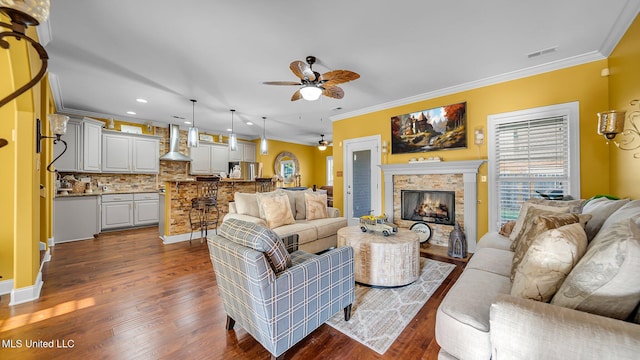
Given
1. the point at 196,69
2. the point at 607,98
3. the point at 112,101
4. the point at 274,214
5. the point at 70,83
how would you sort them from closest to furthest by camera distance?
the point at 607,98 → the point at 196,69 → the point at 274,214 → the point at 70,83 → the point at 112,101

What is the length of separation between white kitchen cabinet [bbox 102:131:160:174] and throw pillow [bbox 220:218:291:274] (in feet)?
18.9

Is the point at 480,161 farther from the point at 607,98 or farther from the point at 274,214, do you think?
the point at 274,214

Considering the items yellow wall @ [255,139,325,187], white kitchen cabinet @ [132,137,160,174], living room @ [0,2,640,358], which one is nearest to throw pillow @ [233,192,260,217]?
living room @ [0,2,640,358]

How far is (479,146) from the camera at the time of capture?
3.80 meters

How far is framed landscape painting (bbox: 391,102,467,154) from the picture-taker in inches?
156

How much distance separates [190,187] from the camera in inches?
187

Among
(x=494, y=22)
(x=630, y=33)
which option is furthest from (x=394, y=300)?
(x=630, y=33)

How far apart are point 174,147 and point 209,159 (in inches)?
43.3

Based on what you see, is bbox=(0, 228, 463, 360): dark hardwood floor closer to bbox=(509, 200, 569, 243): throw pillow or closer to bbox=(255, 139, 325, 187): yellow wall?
bbox=(509, 200, 569, 243): throw pillow

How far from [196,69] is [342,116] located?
3.18 meters

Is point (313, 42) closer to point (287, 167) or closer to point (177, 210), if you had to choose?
point (177, 210)

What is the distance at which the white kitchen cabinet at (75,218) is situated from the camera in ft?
14.4

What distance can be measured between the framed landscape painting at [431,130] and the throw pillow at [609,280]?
326 cm

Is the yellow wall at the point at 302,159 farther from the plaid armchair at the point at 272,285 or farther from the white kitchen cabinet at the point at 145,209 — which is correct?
the plaid armchair at the point at 272,285
